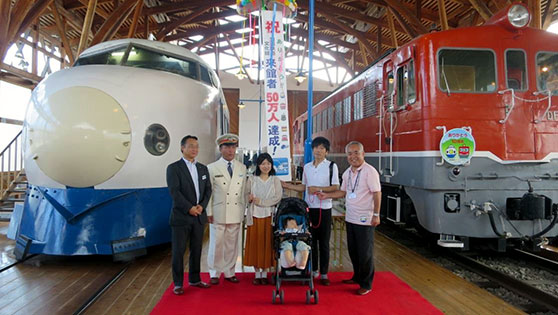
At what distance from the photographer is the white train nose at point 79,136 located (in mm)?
3967

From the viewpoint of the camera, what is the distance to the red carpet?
128 inches

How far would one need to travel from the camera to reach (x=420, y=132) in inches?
184

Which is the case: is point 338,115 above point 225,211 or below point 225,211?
above

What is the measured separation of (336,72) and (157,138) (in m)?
22.0

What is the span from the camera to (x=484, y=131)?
450cm

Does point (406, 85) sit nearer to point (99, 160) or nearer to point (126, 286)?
point (99, 160)

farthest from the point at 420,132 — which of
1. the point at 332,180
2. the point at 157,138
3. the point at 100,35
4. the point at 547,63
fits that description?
the point at 100,35

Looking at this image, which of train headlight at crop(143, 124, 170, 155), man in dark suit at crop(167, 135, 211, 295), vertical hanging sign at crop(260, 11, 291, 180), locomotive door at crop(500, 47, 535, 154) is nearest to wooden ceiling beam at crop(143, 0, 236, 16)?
vertical hanging sign at crop(260, 11, 291, 180)

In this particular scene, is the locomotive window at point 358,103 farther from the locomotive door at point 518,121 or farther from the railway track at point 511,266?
the locomotive door at point 518,121

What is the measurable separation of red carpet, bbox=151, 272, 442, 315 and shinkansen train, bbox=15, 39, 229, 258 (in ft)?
3.84

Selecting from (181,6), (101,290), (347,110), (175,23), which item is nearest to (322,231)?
(101,290)

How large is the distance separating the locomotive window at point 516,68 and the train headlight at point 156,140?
4822 millimetres

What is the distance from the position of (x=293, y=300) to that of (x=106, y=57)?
176 inches

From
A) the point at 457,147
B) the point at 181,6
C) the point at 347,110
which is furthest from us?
the point at 181,6
